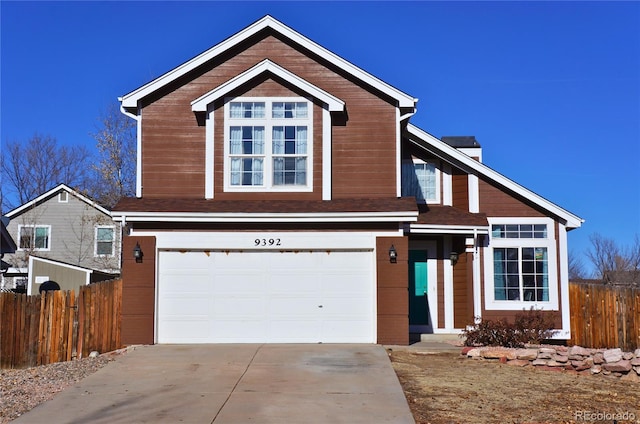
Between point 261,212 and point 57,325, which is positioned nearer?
point 57,325

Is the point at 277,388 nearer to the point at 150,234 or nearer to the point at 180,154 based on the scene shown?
the point at 150,234

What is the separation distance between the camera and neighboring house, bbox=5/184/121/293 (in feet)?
109

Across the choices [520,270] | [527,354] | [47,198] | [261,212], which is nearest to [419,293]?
[520,270]

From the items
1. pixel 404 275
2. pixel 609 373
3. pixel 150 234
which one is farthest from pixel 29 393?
pixel 609 373

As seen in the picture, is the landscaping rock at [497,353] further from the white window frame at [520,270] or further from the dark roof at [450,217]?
the dark roof at [450,217]

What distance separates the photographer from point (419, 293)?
18.6 metres

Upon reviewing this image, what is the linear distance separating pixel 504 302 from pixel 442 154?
14.1ft

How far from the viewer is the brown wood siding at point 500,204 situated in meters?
18.4

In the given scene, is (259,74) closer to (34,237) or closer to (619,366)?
(619,366)

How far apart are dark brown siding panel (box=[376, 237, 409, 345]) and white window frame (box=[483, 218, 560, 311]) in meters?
3.19

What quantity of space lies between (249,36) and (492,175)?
7345 millimetres

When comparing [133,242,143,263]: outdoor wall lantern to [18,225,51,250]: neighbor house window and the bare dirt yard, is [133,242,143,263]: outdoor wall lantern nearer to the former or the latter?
the bare dirt yard

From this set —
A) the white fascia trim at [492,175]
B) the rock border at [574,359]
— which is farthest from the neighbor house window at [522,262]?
the rock border at [574,359]

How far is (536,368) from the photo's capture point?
13578mm
